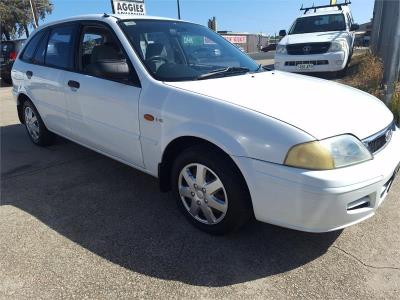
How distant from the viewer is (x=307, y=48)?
8703 millimetres

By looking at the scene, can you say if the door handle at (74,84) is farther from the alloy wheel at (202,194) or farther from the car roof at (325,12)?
the car roof at (325,12)

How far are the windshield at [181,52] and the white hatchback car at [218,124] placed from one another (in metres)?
0.01

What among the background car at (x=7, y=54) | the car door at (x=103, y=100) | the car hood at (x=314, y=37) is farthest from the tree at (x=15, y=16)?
the car door at (x=103, y=100)

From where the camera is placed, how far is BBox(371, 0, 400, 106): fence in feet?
19.4

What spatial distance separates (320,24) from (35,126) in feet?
26.3

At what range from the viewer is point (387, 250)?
8.84 ft

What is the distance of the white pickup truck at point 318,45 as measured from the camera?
8.46 m

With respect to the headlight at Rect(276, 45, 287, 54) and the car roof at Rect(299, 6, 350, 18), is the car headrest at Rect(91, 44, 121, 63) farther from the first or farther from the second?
the car roof at Rect(299, 6, 350, 18)

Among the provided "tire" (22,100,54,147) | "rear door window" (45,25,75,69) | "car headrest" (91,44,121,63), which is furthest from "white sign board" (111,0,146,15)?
"car headrest" (91,44,121,63)

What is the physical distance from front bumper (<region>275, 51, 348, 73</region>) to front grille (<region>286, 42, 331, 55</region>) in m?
0.14

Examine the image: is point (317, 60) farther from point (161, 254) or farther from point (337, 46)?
point (161, 254)

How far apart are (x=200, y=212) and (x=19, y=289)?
1.37 metres

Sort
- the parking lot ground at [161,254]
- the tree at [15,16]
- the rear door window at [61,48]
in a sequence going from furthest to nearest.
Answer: the tree at [15,16] < the rear door window at [61,48] < the parking lot ground at [161,254]

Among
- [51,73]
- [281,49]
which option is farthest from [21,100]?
[281,49]
